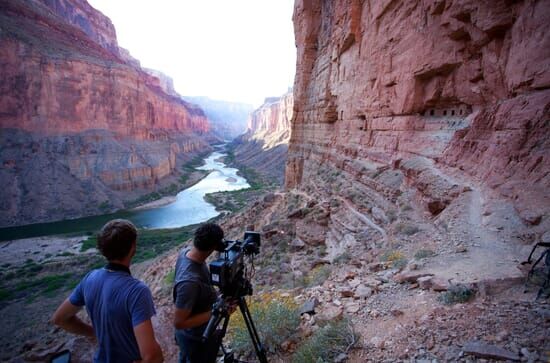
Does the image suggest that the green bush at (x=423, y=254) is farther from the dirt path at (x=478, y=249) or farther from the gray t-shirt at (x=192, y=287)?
the gray t-shirt at (x=192, y=287)

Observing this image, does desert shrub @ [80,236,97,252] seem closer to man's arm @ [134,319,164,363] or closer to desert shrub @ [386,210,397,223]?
desert shrub @ [386,210,397,223]

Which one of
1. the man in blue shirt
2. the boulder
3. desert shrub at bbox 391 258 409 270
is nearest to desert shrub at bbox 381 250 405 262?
desert shrub at bbox 391 258 409 270

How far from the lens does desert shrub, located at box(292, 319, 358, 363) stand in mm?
2826

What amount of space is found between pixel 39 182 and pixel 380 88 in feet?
116

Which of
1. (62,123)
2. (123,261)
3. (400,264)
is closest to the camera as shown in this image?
(123,261)

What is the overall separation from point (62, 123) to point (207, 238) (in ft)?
140

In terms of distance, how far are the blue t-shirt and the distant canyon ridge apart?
33.6m

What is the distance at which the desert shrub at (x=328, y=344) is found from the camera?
283 centimetres

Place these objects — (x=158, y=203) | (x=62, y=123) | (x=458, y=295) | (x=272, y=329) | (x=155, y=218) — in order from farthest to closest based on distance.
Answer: (x=158, y=203) → (x=62, y=123) → (x=155, y=218) → (x=272, y=329) → (x=458, y=295)

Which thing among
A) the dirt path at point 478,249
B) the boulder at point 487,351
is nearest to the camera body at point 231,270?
the boulder at point 487,351

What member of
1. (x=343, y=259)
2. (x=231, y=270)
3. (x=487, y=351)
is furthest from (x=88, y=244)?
(x=487, y=351)

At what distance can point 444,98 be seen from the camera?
8.23m

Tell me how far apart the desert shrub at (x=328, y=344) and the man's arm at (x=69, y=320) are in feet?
6.46

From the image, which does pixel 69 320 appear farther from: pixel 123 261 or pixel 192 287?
pixel 192 287
